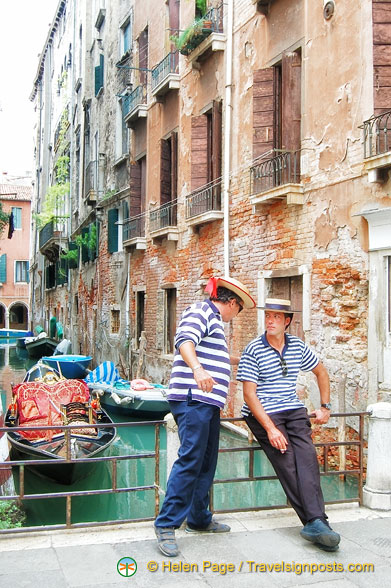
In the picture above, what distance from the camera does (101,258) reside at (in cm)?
1680

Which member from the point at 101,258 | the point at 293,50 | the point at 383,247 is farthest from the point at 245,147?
the point at 101,258

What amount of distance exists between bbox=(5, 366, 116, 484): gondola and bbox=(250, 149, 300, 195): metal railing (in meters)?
3.64

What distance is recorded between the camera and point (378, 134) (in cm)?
621

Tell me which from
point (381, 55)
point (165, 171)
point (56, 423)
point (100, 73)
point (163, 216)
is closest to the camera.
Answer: point (381, 55)

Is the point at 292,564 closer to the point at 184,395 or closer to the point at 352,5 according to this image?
the point at 184,395

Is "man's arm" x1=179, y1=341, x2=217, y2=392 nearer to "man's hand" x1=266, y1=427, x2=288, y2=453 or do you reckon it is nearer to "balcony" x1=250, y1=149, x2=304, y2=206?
"man's hand" x1=266, y1=427, x2=288, y2=453

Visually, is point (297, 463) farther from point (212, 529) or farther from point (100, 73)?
point (100, 73)

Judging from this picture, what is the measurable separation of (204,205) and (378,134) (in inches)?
178

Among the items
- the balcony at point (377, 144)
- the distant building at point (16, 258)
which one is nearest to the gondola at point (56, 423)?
the balcony at point (377, 144)

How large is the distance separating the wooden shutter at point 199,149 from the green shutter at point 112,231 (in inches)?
200

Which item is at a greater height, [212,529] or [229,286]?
[229,286]

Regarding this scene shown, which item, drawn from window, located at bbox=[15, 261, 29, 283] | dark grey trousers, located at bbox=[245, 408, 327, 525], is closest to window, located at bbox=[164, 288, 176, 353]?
dark grey trousers, located at bbox=[245, 408, 327, 525]

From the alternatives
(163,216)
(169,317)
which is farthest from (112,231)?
(169,317)

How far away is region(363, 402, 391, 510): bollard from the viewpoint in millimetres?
3994
